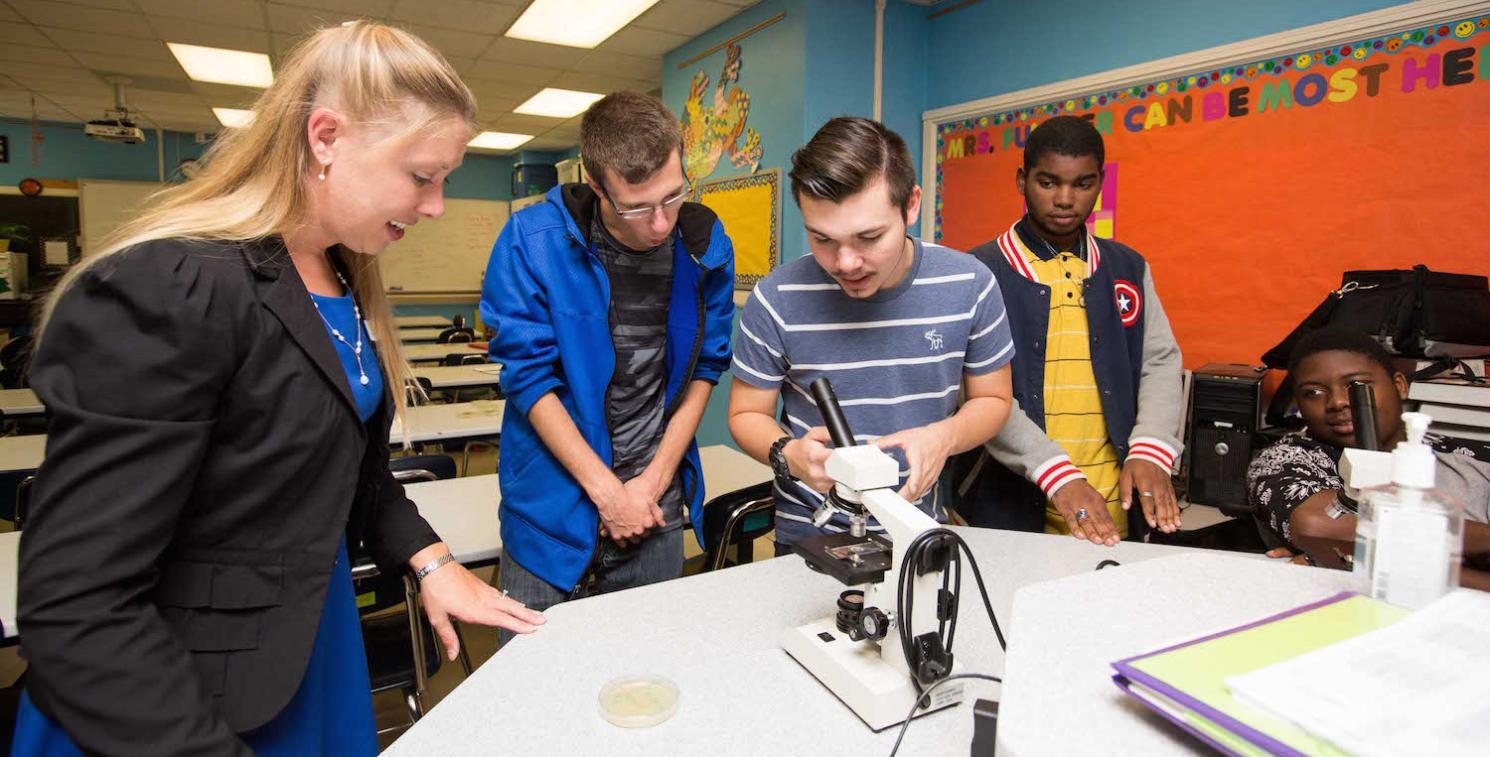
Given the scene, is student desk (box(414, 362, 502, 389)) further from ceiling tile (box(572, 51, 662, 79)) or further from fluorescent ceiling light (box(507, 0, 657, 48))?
ceiling tile (box(572, 51, 662, 79))

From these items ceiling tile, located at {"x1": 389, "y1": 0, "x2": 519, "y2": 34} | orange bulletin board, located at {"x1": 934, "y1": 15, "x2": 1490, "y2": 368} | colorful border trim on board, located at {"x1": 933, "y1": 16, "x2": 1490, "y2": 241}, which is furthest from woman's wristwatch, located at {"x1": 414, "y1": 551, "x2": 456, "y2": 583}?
ceiling tile, located at {"x1": 389, "y1": 0, "x2": 519, "y2": 34}

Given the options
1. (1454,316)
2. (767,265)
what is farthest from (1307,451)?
(767,265)

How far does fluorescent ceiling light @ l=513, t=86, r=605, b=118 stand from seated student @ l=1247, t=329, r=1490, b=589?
5.34m

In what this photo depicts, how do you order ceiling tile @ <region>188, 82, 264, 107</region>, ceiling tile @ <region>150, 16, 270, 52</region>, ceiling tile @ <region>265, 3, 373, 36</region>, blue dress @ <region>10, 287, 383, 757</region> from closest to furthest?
blue dress @ <region>10, 287, 383, 757</region> < ceiling tile @ <region>265, 3, 373, 36</region> < ceiling tile @ <region>150, 16, 270, 52</region> < ceiling tile @ <region>188, 82, 264, 107</region>

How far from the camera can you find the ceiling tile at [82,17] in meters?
4.46

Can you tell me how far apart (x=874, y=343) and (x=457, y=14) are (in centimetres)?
407

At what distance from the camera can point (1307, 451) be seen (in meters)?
1.77

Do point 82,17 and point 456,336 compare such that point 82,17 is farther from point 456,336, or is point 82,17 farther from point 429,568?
point 429,568

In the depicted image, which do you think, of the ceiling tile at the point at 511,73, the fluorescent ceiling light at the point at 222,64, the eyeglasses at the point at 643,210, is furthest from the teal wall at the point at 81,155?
the eyeglasses at the point at 643,210

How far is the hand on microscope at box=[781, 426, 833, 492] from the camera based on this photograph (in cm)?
107

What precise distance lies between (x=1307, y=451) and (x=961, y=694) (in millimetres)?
1340

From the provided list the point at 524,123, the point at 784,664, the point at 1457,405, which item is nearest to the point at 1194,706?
the point at 784,664

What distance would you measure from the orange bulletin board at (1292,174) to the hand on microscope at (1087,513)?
190 centimetres

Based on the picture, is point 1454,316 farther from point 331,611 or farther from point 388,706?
point 388,706
